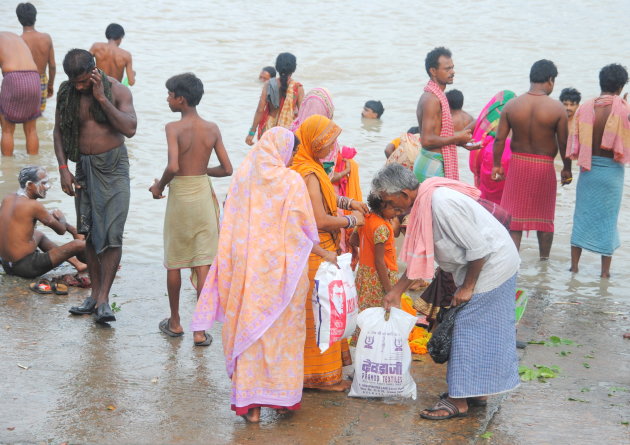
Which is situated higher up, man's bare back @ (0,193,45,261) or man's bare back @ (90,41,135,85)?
man's bare back @ (90,41,135,85)

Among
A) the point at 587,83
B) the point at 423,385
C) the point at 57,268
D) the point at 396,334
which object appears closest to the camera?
the point at 396,334

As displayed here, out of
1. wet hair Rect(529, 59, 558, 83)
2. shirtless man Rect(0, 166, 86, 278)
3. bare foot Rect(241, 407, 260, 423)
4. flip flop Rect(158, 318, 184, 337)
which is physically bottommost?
flip flop Rect(158, 318, 184, 337)

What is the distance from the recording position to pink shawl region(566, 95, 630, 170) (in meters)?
7.57

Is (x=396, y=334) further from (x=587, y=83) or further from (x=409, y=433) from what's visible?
(x=587, y=83)

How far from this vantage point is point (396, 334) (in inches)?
191

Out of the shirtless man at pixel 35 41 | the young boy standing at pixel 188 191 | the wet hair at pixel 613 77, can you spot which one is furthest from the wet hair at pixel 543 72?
the shirtless man at pixel 35 41

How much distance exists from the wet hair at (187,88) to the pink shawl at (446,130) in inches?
83.8

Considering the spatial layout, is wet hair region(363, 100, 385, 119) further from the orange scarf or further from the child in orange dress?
the orange scarf

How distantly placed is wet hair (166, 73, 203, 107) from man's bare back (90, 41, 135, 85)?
24.9ft

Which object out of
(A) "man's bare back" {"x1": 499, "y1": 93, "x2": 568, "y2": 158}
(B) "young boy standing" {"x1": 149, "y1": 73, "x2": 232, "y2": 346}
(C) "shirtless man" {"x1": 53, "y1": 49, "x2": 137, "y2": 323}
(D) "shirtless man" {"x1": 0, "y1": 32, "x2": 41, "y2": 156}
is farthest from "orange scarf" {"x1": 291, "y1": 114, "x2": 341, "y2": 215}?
(D) "shirtless man" {"x1": 0, "y1": 32, "x2": 41, "y2": 156}

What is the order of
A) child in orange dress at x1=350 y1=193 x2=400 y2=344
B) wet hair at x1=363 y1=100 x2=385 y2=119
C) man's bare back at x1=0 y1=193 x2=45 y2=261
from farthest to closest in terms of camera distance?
wet hair at x1=363 y1=100 x2=385 y2=119 < man's bare back at x1=0 y1=193 x2=45 y2=261 < child in orange dress at x1=350 y1=193 x2=400 y2=344

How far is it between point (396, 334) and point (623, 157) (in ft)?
12.5

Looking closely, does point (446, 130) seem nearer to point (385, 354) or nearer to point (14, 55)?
point (385, 354)

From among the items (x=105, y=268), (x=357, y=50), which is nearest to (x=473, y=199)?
(x=105, y=268)
